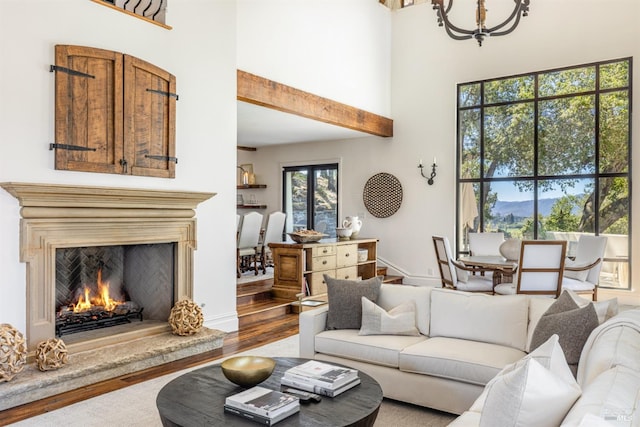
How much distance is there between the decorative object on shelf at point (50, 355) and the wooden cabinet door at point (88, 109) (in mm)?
1280

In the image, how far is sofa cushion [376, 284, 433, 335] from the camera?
3.42m

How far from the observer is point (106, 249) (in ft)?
14.6

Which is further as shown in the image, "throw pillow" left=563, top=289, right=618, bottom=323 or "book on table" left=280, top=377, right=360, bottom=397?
"throw pillow" left=563, top=289, right=618, bottom=323

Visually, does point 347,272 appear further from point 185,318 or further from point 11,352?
point 11,352

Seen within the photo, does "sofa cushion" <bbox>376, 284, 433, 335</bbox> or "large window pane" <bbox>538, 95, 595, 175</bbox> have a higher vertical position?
"large window pane" <bbox>538, 95, 595, 175</bbox>

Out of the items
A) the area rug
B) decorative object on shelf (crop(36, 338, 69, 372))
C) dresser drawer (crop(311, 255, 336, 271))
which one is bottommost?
the area rug

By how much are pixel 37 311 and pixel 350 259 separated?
14.2ft

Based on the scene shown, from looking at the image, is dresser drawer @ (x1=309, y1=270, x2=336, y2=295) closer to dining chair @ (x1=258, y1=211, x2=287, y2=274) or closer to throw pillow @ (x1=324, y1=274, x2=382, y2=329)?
dining chair @ (x1=258, y1=211, x2=287, y2=274)

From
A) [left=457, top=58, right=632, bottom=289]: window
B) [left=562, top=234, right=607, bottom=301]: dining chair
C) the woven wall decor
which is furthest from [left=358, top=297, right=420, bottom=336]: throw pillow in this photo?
the woven wall decor

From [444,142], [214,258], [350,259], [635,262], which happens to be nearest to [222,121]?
[214,258]

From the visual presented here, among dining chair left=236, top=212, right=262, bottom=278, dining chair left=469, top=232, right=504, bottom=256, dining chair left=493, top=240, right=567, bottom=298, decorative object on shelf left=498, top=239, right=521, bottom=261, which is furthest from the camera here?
dining chair left=236, top=212, right=262, bottom=278

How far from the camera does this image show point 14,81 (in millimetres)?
3393

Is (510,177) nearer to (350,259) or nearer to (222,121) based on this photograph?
(350,259)

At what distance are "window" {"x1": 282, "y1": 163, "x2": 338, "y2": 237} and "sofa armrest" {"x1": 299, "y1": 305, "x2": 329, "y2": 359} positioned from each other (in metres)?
5.54
